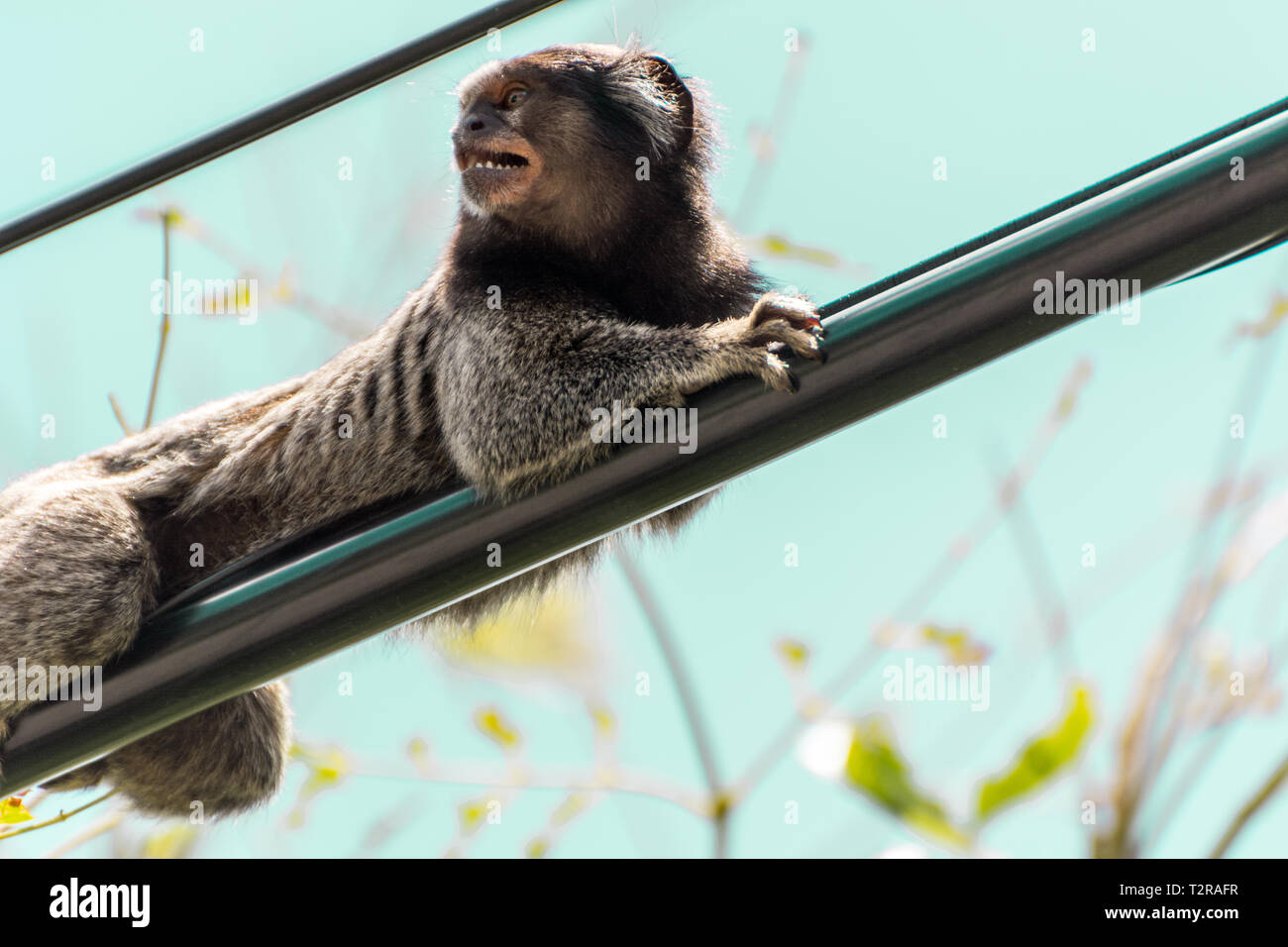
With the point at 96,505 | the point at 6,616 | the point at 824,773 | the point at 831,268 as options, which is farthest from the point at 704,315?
the point at 6,616

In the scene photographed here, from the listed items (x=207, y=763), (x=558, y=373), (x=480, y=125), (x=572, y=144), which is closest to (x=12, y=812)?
(x=207, y=763)

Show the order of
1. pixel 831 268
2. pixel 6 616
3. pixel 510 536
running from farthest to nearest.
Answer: pixel 831 268, pixel 6 616, pixel 510 536

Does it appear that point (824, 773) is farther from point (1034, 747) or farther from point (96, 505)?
point (96, 505)

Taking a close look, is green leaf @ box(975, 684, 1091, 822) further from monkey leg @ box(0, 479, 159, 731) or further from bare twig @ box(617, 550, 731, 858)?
monkey leg @ box(0, 479, 159, 731)

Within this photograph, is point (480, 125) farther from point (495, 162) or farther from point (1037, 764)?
point (1037, 764)

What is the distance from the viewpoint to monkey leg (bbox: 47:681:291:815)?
5.11 meters

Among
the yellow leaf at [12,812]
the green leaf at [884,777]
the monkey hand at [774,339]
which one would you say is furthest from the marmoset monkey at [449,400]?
the green leaf at [884,777]

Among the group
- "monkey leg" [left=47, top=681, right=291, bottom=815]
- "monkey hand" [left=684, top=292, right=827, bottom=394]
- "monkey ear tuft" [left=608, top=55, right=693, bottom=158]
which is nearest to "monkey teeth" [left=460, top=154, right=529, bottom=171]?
"monkey ear tuft" [left=608, top=55, right=693, bottom=158]

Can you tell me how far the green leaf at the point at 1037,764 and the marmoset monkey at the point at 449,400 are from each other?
5.11 feet

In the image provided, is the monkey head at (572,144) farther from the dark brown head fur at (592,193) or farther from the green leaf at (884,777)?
the green leaf at (884,777)

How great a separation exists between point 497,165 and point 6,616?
8.25 ft

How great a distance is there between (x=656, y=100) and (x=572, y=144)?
1.40 feet

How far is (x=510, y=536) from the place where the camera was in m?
3.16

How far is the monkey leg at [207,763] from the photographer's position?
511 centimetres
